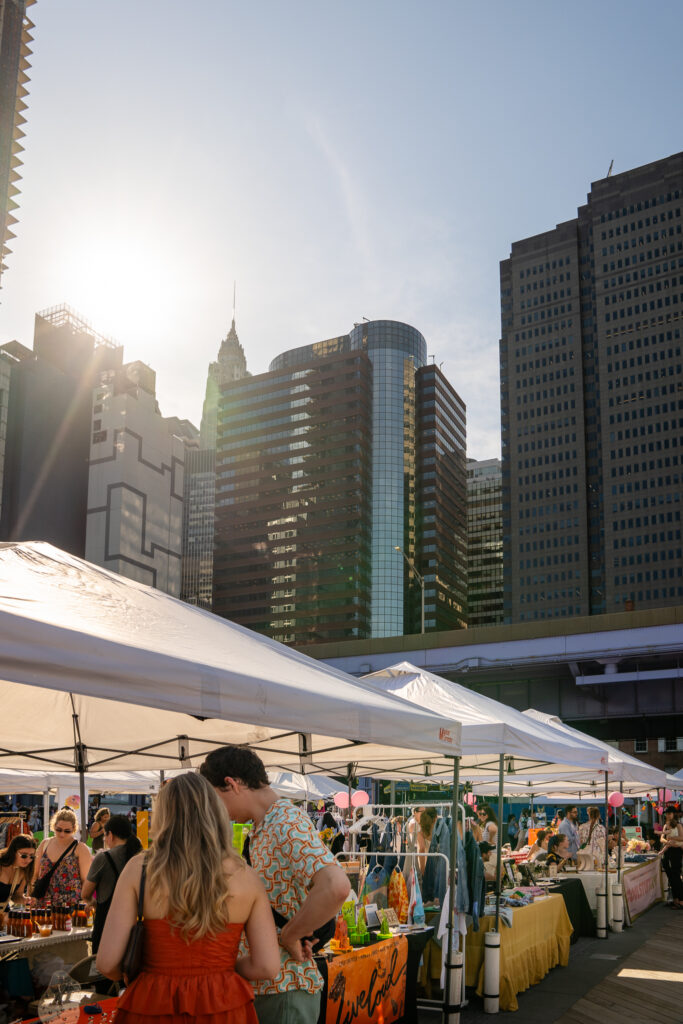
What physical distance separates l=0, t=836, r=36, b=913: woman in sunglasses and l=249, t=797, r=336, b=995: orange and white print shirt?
675 cm

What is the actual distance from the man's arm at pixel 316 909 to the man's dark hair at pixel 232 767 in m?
0.48

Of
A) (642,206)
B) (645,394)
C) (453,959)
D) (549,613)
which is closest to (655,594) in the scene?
(549,613)

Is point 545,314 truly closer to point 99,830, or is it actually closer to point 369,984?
point 99,830

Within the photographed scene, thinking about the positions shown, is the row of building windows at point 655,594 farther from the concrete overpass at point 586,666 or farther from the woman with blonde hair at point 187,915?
the woman with blonde hair at point 187,915

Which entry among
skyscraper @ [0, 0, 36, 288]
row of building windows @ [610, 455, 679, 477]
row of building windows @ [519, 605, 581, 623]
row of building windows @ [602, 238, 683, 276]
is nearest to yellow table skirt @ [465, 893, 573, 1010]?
skyscraper @ [0, 0, 36, 288]

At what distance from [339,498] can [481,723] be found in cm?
17369

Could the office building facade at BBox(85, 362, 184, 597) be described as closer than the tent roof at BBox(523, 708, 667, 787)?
No

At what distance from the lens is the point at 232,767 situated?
3.96 m

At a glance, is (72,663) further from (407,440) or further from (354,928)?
(407,440)

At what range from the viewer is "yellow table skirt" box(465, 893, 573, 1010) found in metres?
9.95

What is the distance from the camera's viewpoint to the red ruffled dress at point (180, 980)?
128 inches

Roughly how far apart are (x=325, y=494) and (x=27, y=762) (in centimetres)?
17622

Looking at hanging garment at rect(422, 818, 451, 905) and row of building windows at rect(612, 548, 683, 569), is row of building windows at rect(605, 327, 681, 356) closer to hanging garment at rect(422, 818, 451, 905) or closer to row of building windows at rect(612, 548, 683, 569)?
row of building windows at rect(612, 548, 683, 569)

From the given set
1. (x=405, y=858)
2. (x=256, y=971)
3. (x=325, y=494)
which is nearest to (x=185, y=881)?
(x=256, y=971)
